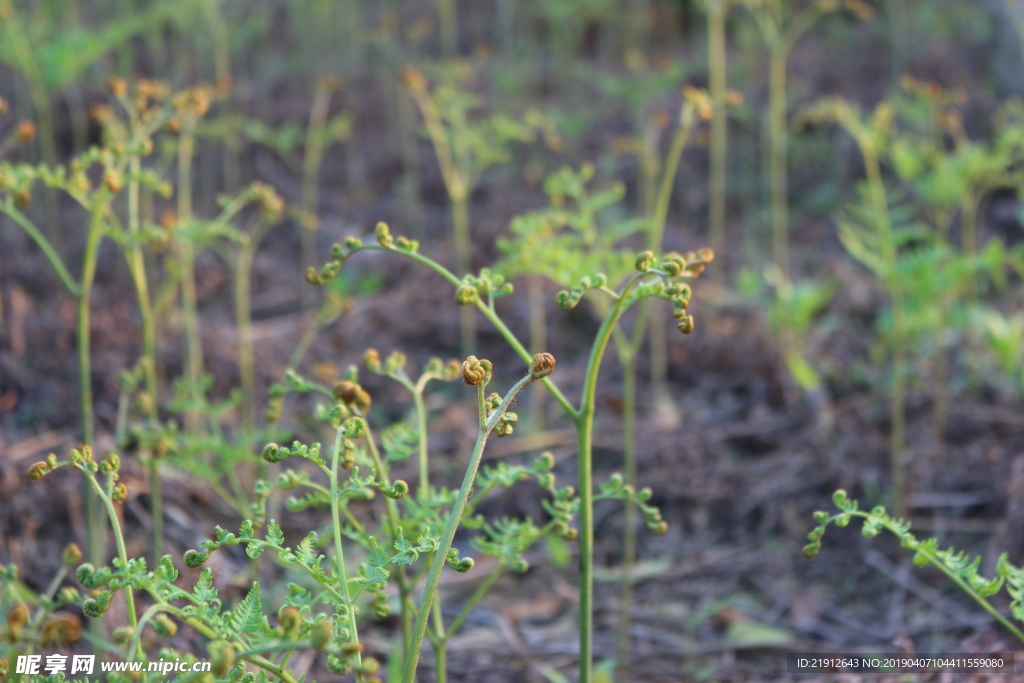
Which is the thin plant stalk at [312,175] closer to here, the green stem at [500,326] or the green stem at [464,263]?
the green stem at [464,263]

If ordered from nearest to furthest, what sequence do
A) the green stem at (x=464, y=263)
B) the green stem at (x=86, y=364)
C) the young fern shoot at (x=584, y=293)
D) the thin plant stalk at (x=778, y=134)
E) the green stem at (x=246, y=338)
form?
the young fern shoot at (x=584, y=293) < the green stem at (x=86, y=364) < the green stem at (x=246, y=338) < the green stem at (x=464, y=263) < the thin plant stalk at (x=778, y=134)

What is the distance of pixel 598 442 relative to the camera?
3.16 meters

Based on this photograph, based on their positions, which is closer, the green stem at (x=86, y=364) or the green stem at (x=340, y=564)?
the green stem at (x=340, y=564)

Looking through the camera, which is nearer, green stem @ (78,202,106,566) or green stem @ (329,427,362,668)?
green stem @ (329,427,362,668)

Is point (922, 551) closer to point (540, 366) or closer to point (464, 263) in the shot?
point (540, 366)

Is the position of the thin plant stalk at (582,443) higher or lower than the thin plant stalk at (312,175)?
lower

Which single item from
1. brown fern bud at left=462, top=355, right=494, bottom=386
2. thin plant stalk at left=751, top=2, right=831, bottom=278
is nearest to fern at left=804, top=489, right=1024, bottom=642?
brown fern bud at left=462, top=355, right=494, bottom=386

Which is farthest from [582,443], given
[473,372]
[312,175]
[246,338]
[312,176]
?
[312,176]

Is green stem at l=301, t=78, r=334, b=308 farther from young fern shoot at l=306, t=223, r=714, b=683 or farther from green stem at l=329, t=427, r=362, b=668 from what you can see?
green stem at l=329, t=427, r=362, b=668

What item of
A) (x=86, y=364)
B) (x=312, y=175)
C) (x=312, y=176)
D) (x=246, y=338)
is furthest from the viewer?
(x=312, y=176)

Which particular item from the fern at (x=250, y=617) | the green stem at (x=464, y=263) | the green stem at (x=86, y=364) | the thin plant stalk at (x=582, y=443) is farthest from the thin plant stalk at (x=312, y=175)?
the fern at (x=250, y=617)

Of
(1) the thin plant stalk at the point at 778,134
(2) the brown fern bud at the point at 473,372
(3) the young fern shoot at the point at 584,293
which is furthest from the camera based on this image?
(1) the thin plant stalk at the point at 778,134

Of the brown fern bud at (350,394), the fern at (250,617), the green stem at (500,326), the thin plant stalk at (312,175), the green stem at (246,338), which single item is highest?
the thin plant stalk at (312,175)

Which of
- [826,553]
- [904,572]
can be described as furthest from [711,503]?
[904,572]
